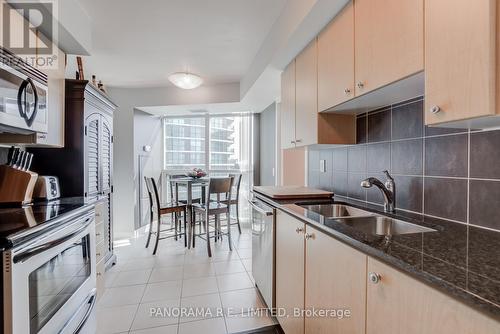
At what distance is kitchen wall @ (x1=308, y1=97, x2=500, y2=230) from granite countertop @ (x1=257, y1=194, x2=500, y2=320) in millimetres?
101

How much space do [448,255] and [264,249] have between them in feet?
4.78

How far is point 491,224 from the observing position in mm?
1004

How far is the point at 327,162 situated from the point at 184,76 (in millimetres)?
2069

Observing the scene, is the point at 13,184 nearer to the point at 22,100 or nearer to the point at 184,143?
the point at 22,100

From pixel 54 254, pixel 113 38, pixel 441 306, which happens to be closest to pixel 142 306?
pixel 54 254

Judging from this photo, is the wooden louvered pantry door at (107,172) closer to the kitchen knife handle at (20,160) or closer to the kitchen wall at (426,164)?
the kitchen knife handle at (20,160)

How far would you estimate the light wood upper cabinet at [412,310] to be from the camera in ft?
1.84

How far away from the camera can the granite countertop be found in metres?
0.55

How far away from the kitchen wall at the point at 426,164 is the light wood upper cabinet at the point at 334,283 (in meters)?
0.57

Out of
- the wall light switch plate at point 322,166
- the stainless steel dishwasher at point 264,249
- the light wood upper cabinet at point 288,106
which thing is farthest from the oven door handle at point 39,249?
the wall light switch plate at point 322,166

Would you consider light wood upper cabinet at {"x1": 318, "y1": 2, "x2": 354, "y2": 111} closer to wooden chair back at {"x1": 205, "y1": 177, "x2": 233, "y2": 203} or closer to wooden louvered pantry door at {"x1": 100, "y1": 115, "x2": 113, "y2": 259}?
wooden chair back at {"x1": 205, "y1": 177, "x2": 233, "y2": 203}

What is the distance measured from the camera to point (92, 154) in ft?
7.98

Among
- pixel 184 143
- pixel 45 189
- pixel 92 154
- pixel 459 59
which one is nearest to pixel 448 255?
pixel 459 59

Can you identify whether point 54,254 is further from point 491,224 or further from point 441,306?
point 491,224
